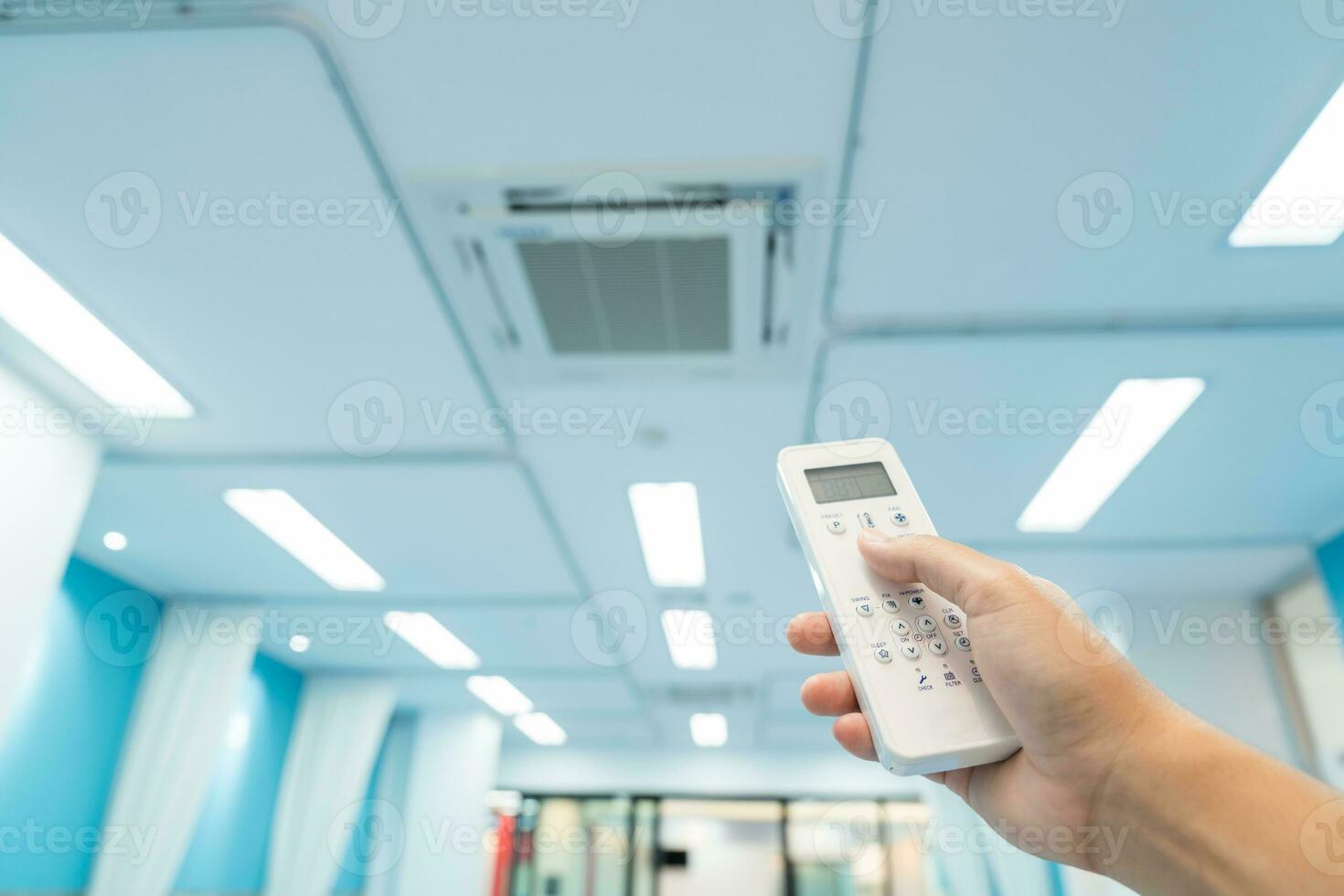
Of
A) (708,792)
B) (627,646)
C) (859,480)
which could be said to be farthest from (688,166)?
(708,792)

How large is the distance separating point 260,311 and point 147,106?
85 centimetres

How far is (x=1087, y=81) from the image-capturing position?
1.97m

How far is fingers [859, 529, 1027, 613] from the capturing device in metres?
1.08

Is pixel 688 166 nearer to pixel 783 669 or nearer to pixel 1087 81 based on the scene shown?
pixel 1087 81
